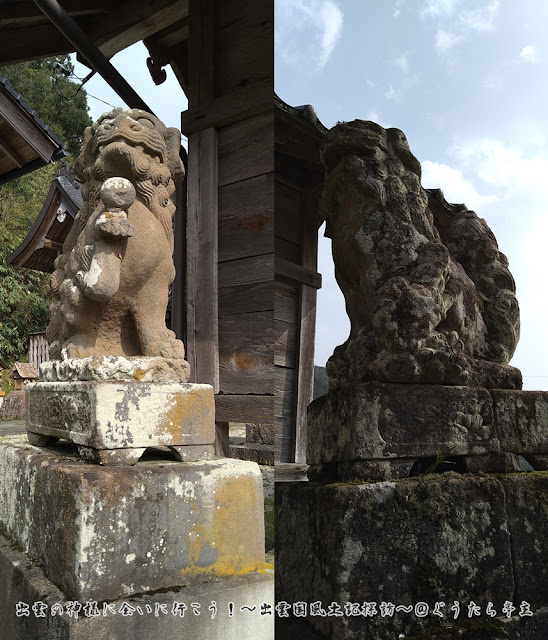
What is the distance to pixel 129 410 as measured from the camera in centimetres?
182

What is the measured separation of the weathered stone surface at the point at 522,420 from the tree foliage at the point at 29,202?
5.47 m

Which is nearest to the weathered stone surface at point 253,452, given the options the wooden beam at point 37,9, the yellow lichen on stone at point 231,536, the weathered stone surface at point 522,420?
the yellow lichen on stone at point 231,536

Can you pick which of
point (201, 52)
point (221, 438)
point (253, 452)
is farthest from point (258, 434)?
point (201, 52)

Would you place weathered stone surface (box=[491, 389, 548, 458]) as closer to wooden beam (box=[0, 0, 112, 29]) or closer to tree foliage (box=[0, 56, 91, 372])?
wooden beam (box=[0, 0, 112, 29])

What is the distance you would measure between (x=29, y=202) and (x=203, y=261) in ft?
22.6

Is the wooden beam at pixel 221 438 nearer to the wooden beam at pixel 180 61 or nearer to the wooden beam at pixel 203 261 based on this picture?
the wooden beam at pixel 203 261

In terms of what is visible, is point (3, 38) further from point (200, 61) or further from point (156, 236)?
point (156, 236)

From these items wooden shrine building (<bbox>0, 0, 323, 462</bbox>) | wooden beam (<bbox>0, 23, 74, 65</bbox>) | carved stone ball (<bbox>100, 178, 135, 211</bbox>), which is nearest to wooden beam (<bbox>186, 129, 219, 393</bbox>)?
wooden shrine building (<bbox>0, 0, 323, 462</bbox>)

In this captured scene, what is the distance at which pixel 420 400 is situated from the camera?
1272mm

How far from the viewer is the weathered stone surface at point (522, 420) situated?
4.53 feet

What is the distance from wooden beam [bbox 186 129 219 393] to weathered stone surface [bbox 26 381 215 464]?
2.39 feet

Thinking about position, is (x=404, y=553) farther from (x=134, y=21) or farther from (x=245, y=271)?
(x=134, y=21)

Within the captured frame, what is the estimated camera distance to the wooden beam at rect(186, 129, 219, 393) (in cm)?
271

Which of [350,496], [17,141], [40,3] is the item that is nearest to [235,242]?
[40,3]
